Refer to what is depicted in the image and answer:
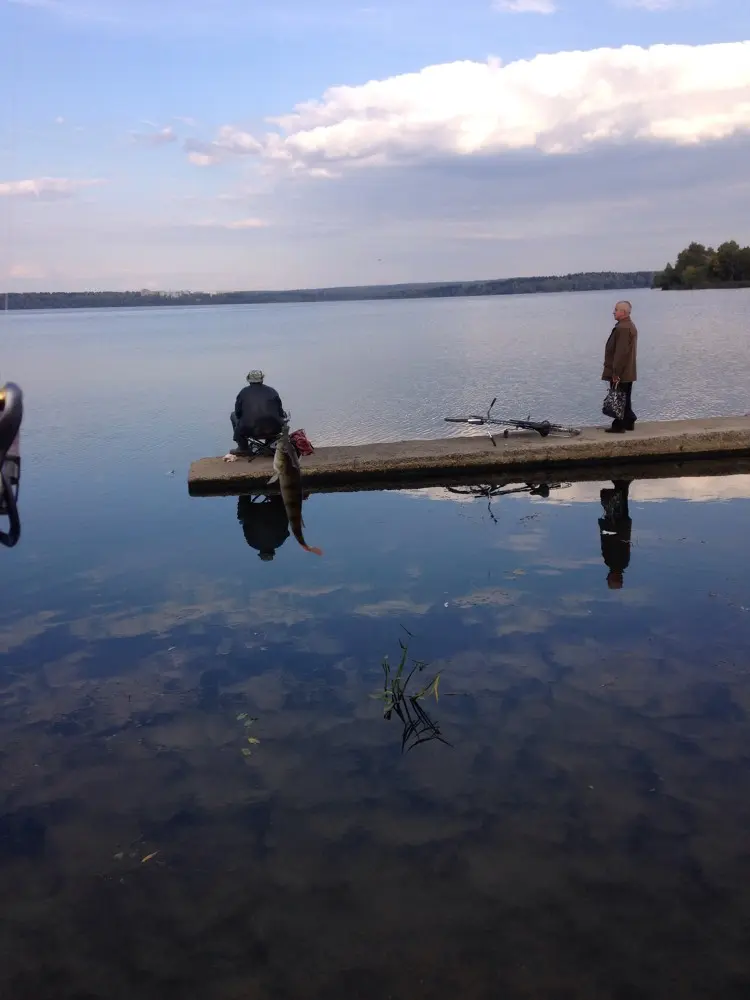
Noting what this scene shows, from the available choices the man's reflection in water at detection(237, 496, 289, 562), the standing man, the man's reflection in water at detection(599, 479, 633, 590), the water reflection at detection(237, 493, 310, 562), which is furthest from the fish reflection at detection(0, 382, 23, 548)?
the standing man

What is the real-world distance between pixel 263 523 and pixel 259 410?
2443mm

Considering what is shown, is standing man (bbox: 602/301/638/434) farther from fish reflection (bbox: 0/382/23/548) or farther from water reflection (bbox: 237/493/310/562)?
fish reflection (bbox: 0/382/23/548)

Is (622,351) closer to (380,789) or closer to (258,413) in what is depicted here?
(258,413)

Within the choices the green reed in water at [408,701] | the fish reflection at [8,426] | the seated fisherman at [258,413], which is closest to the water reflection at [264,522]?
the seated fisherman at [258,413]

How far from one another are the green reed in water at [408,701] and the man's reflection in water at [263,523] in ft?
13.3

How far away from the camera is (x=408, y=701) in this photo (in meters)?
7.15

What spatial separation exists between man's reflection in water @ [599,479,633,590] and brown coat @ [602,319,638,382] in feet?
5.68

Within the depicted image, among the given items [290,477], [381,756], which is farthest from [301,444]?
[381,756]

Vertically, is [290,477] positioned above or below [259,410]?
above

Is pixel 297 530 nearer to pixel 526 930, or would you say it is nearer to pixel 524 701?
pixel 524 701

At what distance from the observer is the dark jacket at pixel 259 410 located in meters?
14.7

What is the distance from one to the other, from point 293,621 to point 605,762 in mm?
3718

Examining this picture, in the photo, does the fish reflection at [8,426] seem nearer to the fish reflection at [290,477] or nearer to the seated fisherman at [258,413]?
the fish reflection at [290,477]

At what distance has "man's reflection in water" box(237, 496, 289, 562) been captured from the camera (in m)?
12.0
